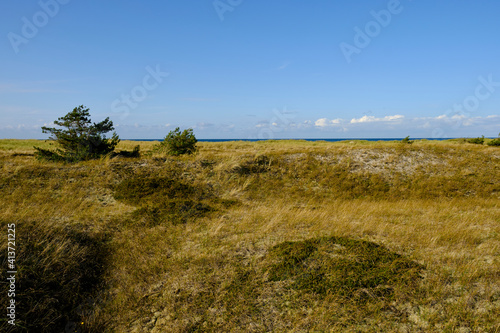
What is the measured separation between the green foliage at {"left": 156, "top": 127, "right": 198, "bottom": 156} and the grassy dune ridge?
9.20 m

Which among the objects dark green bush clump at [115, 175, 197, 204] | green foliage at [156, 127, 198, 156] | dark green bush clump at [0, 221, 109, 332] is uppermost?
green foliage at [156, 127, 198, 156]

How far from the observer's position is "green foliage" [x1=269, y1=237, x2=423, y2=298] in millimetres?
5188

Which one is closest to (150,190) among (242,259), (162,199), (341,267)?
(162,199)

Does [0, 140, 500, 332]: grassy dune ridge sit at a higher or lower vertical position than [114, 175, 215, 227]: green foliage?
lower

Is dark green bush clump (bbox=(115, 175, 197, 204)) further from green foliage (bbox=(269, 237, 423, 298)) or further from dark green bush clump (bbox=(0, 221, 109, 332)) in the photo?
green foliage (bbox=(269, 237, 423, 298))

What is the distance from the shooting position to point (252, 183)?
14.9 metres

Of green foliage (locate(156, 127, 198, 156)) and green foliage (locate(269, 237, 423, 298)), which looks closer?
green foliage (locate(269, 237, 423, 298))

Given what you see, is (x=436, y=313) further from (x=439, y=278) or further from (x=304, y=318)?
(x=304, y=318)

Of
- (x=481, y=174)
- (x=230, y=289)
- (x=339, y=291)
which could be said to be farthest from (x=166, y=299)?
(x=481, y=174)

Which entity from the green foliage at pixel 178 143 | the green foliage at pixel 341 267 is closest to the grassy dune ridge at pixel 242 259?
the green foliage at pixel 341 267

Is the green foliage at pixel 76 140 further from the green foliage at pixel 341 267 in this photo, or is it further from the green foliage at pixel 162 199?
the green foliage at pixel 341 267

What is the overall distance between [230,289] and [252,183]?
32.0 feet

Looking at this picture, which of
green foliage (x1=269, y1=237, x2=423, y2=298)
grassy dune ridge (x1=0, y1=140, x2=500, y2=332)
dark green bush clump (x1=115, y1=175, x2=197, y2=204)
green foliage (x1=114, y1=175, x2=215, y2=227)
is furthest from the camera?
dark green bush clump (x1=115, y1=175, x2=197, y2=204)

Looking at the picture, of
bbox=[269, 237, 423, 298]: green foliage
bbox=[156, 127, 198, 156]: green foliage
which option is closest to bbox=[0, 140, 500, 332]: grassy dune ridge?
bbox=[269, 237, 423, 298]: green foliage
